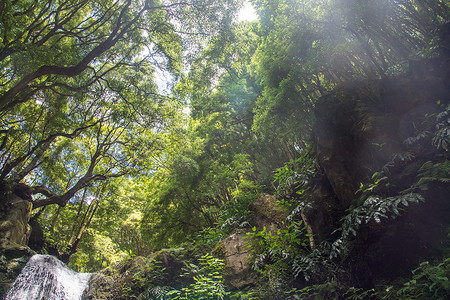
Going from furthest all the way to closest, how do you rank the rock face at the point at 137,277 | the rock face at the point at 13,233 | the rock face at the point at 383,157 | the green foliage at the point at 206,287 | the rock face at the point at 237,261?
the rock face at the point at 13,233, the rock face at the point at 137,277, the rock face at the point at 237,261, the green foliage at the point at 206,287, the rock face at the point at 383,157


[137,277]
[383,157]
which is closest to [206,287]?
[137,277]

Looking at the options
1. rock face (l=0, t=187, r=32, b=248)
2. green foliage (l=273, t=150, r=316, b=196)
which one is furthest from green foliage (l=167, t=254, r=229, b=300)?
rock face (l=0, t=187, r=32, b=248)

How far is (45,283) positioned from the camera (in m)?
5.96

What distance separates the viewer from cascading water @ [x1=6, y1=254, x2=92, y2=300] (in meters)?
5.55

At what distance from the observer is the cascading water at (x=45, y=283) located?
5546mm

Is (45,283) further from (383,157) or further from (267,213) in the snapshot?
(383,157)

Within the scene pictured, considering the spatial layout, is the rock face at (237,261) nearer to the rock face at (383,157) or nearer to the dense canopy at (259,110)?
the dense canopy at (259,110)

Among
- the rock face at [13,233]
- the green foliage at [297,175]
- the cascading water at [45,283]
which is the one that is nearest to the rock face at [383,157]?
the green foliage at [297,175]

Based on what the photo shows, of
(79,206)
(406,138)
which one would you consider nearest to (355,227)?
(406,138)

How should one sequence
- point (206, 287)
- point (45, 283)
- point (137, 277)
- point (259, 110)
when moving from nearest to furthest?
point (206, 287) → point (137, 277) → point (45, 283) → point (259, 110)

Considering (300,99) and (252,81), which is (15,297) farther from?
(252,81)

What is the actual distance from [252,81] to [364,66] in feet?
19.6

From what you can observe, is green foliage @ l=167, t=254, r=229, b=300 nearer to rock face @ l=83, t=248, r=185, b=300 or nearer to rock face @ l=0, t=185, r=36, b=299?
rock face @ l=83, t=248, r=185, b=300

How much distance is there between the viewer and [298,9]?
530 centimetres
